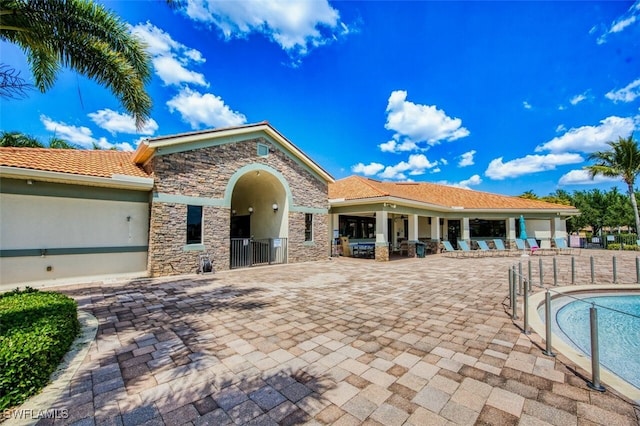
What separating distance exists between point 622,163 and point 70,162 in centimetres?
3961

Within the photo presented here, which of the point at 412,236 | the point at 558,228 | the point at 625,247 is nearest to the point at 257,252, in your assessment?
the point at 412,236

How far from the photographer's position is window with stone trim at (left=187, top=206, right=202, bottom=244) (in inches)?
419

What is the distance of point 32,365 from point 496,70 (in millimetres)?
18254

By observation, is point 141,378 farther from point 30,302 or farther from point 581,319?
point 581,319

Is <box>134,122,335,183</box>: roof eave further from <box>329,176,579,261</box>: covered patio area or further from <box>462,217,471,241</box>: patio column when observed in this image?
<box>462,217,471,241</box>: patio column

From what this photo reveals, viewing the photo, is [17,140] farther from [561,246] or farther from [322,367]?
[561,246]

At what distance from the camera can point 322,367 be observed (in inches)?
137

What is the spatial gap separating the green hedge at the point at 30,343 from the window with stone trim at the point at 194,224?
6127 millimetres

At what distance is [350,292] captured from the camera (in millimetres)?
7750

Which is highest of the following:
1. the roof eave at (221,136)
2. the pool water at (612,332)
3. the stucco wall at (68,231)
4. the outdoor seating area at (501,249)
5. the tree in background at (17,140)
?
the tree in background at (17,140)

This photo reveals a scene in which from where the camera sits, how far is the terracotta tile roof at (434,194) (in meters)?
17.7

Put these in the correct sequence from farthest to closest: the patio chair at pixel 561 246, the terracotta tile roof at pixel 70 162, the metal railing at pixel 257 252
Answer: the patio chair at pixel 561 246, the metal railing at pixel 257 252, the terracotta tile roof at pixel 70 162

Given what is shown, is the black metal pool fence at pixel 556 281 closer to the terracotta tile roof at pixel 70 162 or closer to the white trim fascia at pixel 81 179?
the white trim fascia at pixel 81 179

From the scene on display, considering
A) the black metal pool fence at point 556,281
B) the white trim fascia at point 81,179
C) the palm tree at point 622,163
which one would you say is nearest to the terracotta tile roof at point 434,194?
the palm tree at point 622,163
